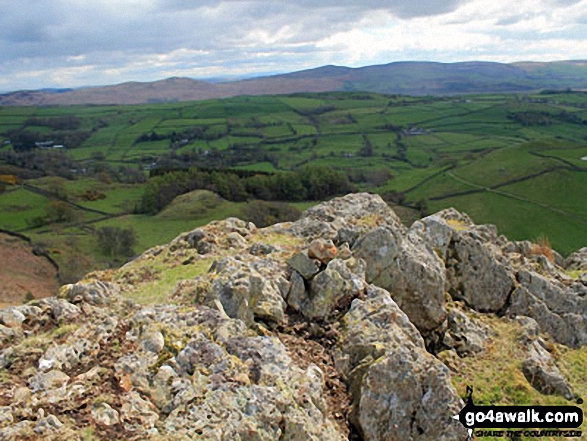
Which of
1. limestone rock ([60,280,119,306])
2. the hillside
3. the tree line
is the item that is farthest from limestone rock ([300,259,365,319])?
Answer: the tree line

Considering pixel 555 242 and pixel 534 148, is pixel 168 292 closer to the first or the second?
pixel 555 242

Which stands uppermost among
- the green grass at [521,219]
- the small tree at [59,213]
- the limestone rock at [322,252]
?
the limestone rock at [322,252]

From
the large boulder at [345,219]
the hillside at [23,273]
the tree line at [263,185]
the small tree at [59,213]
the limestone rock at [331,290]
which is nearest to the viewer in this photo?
the limestone rock at [331,290]

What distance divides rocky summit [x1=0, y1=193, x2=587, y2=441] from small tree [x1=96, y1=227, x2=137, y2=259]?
6967cm

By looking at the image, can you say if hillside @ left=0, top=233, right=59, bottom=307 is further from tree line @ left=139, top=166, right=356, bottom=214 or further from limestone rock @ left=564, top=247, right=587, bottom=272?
limestone rock @ left=564, top=247, right=587, bottom=272

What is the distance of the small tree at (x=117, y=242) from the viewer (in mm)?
85812

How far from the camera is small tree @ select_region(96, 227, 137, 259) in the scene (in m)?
85.8

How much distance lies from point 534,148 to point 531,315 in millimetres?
138022

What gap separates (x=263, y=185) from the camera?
128 meters

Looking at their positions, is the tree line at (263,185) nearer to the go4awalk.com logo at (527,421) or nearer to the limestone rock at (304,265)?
the limestone rock at (304,265)

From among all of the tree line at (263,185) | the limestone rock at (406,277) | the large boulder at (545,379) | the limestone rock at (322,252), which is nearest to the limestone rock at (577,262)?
the large boulder at (545,379)

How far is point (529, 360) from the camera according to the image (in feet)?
56.3

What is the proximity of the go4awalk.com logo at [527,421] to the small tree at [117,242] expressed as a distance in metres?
80.3

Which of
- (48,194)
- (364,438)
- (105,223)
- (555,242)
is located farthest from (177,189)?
(364,438)
